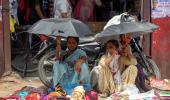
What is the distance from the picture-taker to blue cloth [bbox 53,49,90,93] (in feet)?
23.4

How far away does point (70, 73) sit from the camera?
726 centimetres

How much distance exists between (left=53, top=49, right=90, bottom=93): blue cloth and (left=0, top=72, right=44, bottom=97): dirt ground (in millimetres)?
1240

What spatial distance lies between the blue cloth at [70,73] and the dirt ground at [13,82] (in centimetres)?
124

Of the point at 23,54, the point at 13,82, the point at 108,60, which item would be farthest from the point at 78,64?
the point at 23,54

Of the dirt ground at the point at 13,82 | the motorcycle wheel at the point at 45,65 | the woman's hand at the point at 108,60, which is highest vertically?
the woman's hand at the point at 108,60

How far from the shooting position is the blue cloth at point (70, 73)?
7.12 metres

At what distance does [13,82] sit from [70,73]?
174cm

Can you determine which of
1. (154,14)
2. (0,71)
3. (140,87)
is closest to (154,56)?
(154,14)

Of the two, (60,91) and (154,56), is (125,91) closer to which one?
(60,91)

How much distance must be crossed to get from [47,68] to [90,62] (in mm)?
743

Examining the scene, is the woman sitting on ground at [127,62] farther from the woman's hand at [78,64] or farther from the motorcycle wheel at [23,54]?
the motorcycle wheel at [23,54]

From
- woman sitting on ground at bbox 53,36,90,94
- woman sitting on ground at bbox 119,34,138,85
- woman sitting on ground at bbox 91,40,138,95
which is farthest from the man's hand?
woman sitting on ground at bbox 119,34,138,85

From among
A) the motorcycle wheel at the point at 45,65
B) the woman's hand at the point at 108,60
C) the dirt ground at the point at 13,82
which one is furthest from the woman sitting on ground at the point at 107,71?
the dirt ground at the point at 13,82

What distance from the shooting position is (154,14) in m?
8.47
